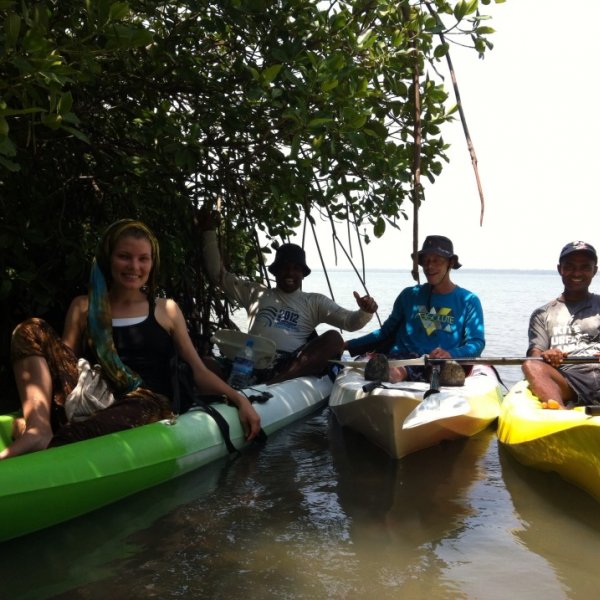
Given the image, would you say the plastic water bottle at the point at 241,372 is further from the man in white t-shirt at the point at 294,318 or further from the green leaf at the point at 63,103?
the green leaf at the point at 63,103

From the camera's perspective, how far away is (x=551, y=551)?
3152mm

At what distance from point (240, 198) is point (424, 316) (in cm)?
Result: 212

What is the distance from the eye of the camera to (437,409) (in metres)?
4.25

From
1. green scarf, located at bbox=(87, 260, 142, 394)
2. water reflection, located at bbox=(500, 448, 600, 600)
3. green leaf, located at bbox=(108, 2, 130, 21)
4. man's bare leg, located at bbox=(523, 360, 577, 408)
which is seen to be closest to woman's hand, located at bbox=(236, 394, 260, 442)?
green scarf, located at bbox=(87, 260, 142, 394)

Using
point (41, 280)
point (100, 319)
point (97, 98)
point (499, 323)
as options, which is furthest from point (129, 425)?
point (499, 323)

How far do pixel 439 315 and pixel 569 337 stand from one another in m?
0.94

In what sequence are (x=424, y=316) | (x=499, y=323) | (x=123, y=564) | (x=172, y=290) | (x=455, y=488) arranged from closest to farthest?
(x=123, y=564)
(x=455, y=488)
(x=424, y=316)
(x=172, y=290)
(x=499, y=323)

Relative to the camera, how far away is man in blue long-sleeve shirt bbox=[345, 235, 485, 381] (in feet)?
17.1

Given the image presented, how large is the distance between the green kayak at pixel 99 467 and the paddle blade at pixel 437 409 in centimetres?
101

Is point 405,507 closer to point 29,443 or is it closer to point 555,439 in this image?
point 555,439

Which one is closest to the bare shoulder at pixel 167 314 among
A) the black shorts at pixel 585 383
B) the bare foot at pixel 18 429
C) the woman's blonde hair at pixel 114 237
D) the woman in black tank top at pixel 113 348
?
the woman in black tank top at pixel 113 348

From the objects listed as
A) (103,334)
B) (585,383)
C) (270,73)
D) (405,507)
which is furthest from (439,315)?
(103,334)

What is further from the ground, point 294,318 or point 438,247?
point 438,247

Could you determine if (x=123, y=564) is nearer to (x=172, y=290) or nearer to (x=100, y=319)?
(x=100, y=319)
